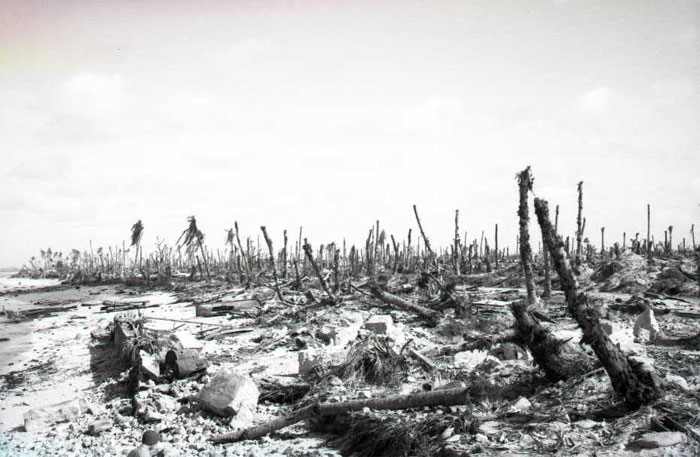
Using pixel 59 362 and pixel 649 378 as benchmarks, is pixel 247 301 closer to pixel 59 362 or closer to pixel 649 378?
pixel 59 362

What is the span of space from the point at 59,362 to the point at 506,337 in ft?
33.6

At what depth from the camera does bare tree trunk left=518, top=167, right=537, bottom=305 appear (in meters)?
12.6

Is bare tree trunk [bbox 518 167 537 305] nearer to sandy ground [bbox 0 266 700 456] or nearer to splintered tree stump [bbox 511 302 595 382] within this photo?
sandy ground [bbox 0 266 700 456]

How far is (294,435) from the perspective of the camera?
5.69 metres

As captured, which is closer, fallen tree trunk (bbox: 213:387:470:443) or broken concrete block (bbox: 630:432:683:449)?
broken concrete block (bbox: 630:432:683:449)

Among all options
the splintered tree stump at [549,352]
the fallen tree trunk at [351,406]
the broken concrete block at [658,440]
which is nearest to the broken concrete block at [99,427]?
the fallen tree trunk at [351,406]

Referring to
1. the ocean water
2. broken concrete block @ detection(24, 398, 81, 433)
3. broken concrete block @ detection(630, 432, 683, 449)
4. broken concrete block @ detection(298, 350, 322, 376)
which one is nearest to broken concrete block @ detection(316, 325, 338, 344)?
broken concrete block @ detection(298, 350, 322, 376)

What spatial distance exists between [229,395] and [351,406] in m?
1.86

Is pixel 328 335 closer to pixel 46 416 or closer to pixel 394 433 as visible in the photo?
pixel 394 433

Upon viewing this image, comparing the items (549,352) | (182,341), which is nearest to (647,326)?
(549,352)

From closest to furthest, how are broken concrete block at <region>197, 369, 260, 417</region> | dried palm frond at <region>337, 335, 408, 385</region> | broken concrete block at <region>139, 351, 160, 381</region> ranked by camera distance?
broken concrete block at <region>197, 369, 260, 417</region> → dried palm frond at <region>337, 335, 408, 385</region> → broken concrete block at <region>139, 351, 160, 381</region>

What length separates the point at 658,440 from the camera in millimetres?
4094

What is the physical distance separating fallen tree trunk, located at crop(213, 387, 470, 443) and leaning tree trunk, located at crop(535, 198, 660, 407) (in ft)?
5.40

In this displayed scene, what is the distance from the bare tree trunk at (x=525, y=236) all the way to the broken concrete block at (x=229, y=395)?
29.5ft
